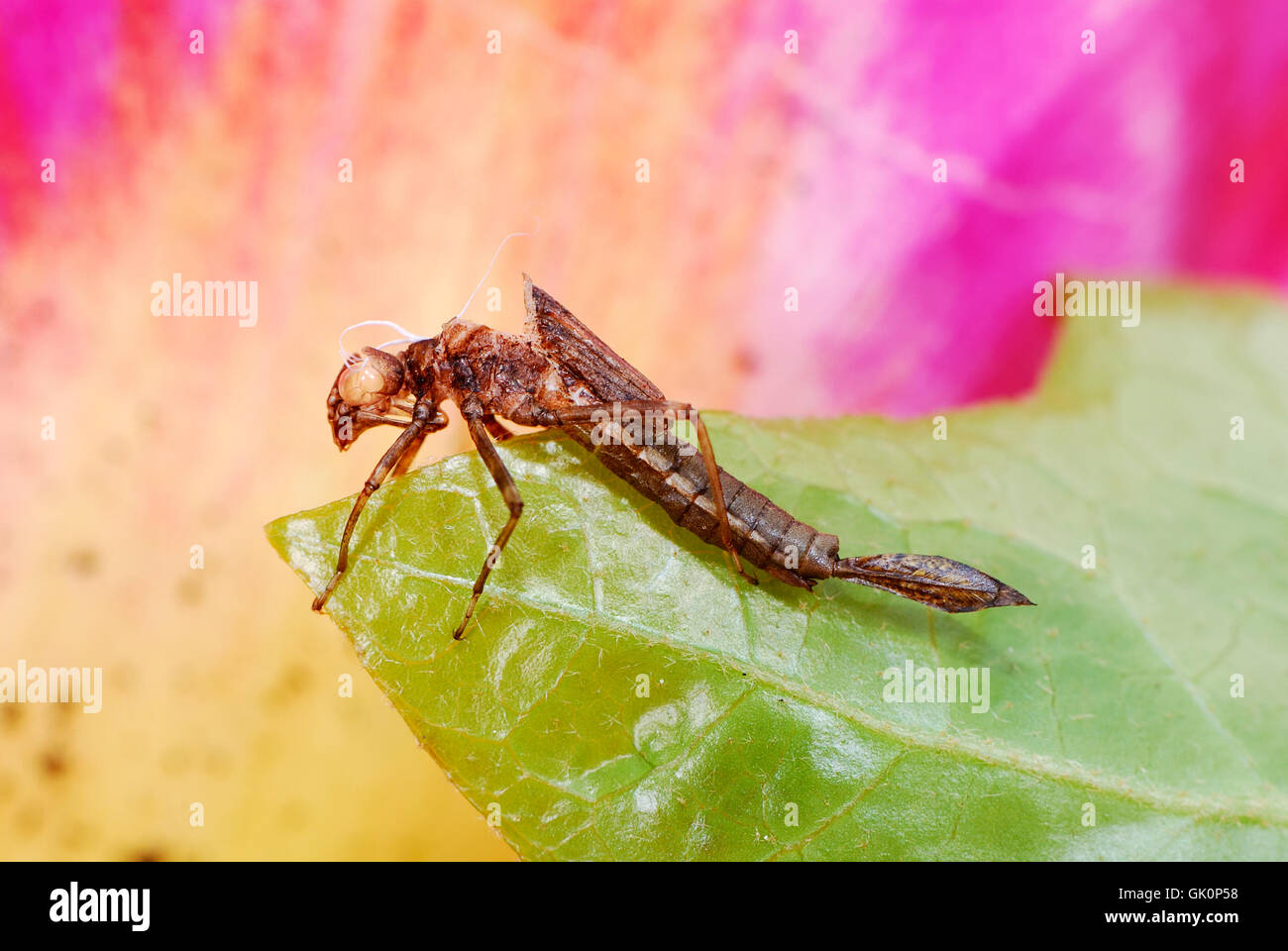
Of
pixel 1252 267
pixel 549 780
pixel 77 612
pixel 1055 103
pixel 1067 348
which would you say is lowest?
pixel 549 780

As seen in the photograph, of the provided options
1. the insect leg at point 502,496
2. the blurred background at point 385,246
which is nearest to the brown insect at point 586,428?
the insect leg at point 502,496

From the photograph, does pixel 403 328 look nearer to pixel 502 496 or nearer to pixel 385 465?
pixel 385 465

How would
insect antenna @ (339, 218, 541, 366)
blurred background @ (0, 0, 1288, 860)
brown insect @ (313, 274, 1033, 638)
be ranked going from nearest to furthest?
1. brown insect @ (313, 274, 1033, 638)
2. insect antenna @ (339, 218, 541, 366)
3. blurred background @ (0, 0, 1288, 860)

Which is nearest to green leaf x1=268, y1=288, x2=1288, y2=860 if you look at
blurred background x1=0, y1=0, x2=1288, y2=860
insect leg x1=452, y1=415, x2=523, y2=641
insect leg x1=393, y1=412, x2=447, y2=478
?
insect leg x1=452, y1=415, x2=523, y2=641

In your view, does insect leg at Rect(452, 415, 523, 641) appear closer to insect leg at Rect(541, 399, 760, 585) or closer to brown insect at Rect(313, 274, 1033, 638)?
brown insect at Rect(313, 274, 1033, 638)

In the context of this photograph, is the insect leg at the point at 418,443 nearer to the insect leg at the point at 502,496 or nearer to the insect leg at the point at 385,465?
the insect leg at the point at 385,465

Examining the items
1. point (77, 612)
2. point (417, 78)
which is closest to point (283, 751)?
point (77, 612)

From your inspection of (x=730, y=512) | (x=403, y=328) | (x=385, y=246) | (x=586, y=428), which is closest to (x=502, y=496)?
(x=586, y=428)

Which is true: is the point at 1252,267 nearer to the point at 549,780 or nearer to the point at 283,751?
the point at 549,780
